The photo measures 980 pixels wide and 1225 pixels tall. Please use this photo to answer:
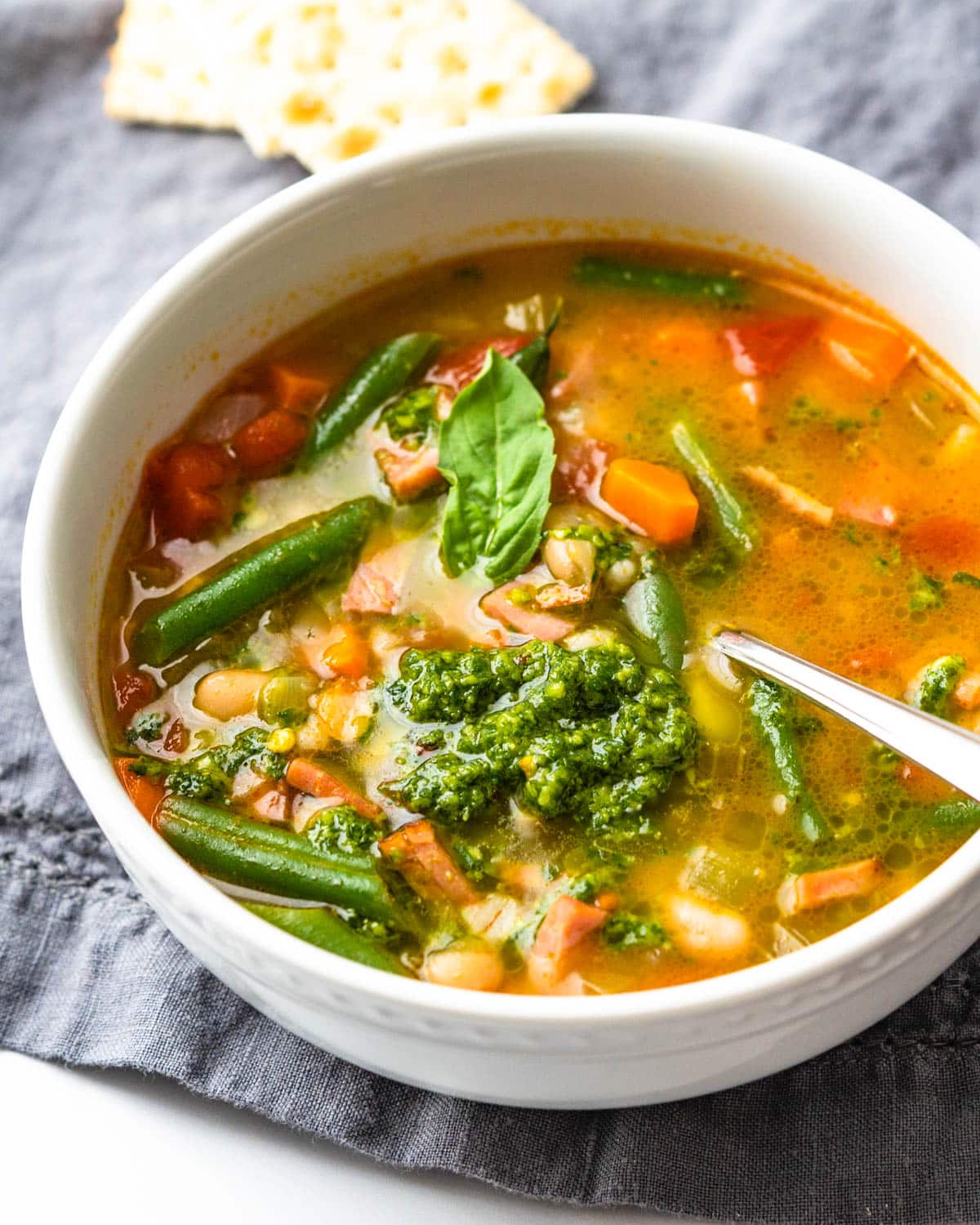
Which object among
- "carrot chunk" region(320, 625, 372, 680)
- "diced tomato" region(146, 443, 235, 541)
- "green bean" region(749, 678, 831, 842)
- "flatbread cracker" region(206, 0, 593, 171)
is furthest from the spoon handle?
"flatbread cracker" region(206, 0, 593, 171)

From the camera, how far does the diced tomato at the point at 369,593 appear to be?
2959 mm

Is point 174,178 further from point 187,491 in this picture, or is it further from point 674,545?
point 674,545

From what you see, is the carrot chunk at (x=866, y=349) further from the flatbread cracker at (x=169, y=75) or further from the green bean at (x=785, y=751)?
the flatbread cracker at (x=169, y=75)

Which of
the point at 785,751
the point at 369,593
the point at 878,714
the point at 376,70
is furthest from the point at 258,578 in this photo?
the point at 376,70

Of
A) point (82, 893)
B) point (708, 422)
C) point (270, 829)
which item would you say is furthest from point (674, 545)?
point (82, 893)

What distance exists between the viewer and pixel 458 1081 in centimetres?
245

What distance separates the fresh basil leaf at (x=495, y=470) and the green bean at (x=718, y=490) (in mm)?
326

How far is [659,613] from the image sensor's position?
2.90 meters

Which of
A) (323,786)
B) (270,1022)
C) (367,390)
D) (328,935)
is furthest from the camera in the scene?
(367,390)

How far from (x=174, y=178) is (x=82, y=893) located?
6.48ft

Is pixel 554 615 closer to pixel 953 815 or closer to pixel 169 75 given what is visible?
pixel 953 815

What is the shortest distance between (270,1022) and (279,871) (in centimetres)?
44

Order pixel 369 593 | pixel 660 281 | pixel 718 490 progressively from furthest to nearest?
pixel 660 281 → pixel 718 490 → pixel 369 593

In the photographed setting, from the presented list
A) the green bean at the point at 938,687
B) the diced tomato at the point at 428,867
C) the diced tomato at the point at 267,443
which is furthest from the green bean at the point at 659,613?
the diced tomato at the point at 267,443
